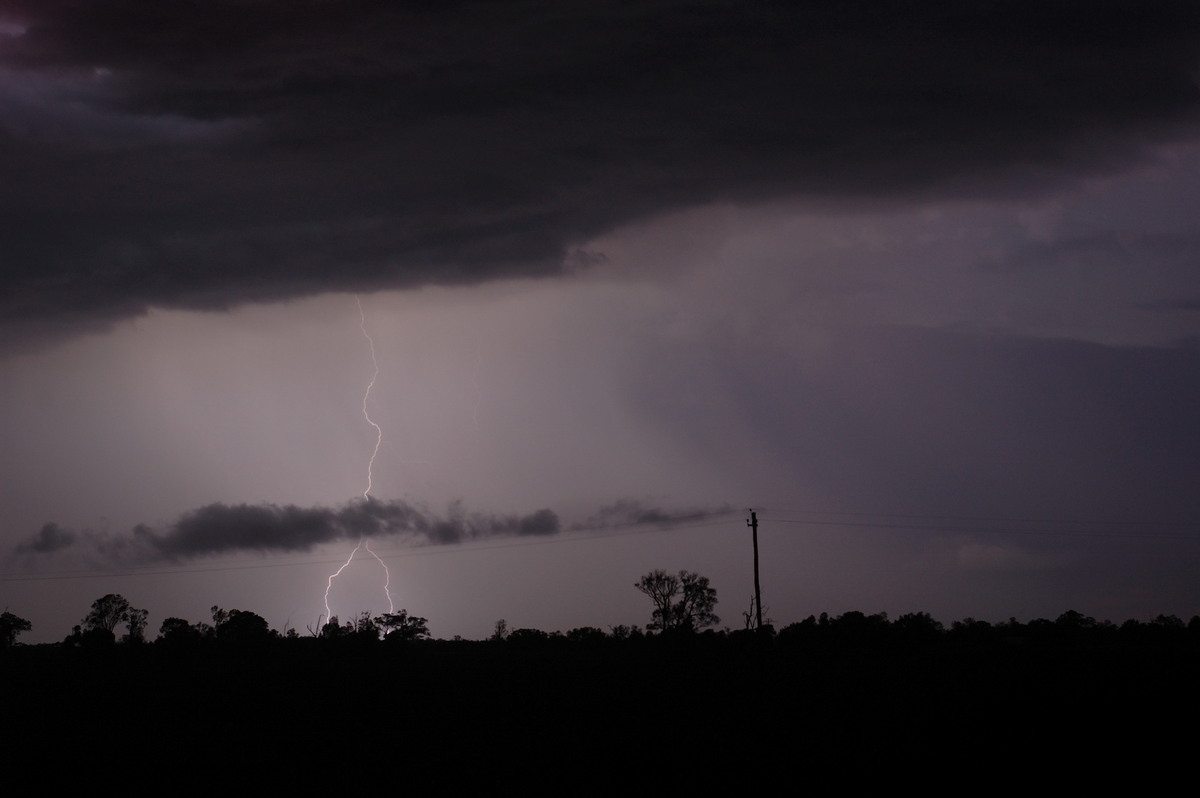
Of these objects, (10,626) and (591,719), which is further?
(10,626)

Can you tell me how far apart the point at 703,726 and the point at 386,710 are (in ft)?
43.7

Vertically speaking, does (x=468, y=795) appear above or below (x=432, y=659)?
below

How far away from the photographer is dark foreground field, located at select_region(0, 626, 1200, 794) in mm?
34562

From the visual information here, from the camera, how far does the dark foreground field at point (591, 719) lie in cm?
3456

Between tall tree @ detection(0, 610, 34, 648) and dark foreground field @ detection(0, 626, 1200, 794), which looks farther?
tall tree @ detection(0, 610, 34, 648)

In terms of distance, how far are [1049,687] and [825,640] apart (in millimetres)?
36461

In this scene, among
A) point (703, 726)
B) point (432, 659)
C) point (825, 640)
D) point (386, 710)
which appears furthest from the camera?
point (825, 640)

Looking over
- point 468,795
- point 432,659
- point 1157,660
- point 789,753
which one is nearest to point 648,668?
point 432,659

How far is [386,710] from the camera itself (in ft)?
144

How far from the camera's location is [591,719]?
42094 millimetres

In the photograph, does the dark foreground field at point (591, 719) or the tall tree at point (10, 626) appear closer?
the dark foreground field at point (591, 719)

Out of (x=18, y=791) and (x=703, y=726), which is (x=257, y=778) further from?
(x=703, y=726)

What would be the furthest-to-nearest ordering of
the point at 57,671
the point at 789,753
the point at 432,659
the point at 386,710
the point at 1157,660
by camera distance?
the point at 432,659 → the point at 1157,660 → the point at 57,671 → the point at 386,710 → the point at 789,753

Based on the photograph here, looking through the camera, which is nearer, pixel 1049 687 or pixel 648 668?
pixel 1049 687
